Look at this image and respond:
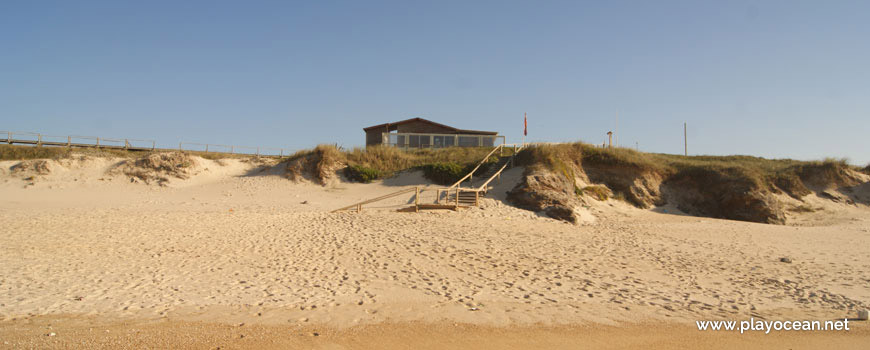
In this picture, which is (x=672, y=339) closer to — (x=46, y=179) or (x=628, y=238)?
(x=628, y=238)

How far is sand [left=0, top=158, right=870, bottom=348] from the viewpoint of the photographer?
→ 580 cm

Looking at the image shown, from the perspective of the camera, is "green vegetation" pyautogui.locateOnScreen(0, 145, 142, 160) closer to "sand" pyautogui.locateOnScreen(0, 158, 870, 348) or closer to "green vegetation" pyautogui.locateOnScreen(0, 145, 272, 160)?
"green vegetation" pyautogui.locateOnScreen(0, 145, 272, 160)

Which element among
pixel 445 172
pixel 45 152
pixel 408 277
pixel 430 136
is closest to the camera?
pixel 408 277

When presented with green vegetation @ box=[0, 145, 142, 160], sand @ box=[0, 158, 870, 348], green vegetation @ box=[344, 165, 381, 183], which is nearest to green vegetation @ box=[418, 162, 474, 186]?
green vegetation @ box=[344, 165, 381, 183]

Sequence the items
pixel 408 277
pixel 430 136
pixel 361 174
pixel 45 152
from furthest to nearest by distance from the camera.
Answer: pixel 430 136
pixel 45 152
pixel 361 174
pixel 408 277

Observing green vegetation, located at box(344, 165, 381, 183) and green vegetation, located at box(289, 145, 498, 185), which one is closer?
green vegetation, located at box(289, 145, 498, 185)

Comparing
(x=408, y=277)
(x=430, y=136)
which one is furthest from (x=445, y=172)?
(x=408, y=277)

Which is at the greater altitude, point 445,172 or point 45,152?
point 45,152

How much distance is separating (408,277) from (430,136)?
25974mm

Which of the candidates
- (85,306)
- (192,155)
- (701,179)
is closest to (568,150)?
(701,179)

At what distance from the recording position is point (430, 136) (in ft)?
111

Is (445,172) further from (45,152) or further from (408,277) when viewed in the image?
(45,152)

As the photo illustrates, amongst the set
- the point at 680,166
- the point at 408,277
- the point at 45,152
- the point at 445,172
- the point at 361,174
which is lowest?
the point at 408,277

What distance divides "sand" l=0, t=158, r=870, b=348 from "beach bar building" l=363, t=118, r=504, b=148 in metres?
16.5
